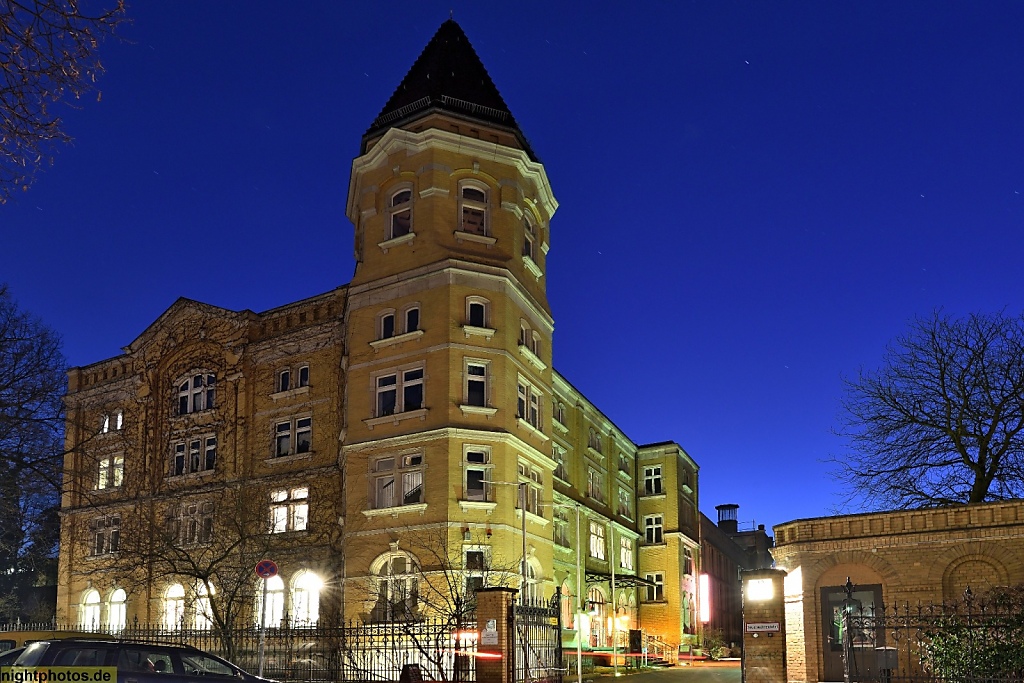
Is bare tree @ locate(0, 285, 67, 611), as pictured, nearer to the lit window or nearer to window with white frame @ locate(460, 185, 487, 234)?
window with white frame @ locate(460, 185, 487, 234)

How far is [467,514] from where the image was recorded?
39312 millimetres

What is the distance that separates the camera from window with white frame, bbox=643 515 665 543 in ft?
237

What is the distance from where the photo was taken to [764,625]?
27203 millimetres

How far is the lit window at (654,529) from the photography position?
237 ft

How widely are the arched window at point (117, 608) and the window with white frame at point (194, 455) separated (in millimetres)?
6535

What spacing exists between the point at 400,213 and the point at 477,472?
11889 mm

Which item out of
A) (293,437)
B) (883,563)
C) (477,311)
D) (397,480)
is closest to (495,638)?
(883,563)

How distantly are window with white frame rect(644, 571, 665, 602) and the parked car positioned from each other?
5265cm

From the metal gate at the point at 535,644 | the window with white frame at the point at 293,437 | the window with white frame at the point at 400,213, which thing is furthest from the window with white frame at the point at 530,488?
the metal gate at the point at 535,644

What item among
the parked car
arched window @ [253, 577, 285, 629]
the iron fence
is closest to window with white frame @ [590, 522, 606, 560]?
arched window @ [253, 577, 285, 629]

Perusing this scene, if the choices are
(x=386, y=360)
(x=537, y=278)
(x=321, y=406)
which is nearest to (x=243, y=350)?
(x=321, y=406)

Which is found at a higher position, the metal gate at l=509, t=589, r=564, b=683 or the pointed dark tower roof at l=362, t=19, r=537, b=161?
the pointed dark tower roof at l=362, t=19, r=537, b=161

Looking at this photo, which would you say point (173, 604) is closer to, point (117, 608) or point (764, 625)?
point (117, 608)

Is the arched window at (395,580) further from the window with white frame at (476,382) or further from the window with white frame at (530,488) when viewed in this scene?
the window with white frame at (476,382)
